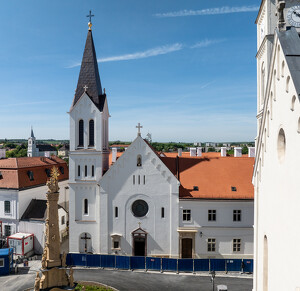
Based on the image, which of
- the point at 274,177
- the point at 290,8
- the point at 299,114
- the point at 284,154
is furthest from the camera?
the point at 290,8

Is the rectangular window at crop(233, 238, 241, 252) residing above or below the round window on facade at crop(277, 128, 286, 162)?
A: below

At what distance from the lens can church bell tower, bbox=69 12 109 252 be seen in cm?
2842

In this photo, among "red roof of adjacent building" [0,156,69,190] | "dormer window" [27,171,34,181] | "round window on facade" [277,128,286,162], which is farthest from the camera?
"dormer window" [27,171,34,181]

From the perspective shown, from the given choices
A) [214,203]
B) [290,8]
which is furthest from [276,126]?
[214,203]

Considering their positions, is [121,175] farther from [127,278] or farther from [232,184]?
[232,184]

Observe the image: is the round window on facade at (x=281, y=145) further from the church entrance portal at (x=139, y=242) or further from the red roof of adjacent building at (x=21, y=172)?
the red roof of adjacent building at (x=21, y=172)

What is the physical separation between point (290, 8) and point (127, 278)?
77.8 ft

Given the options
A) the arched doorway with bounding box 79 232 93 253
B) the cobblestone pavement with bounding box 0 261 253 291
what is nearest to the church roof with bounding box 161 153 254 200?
the cobblestone pavement with bounding box 0 261 253 291

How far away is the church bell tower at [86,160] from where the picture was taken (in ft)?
93.2

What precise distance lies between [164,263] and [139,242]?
348cm

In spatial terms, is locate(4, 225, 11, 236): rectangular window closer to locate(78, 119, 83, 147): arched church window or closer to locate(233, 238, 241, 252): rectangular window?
locate(78, 119, 83, 147): arched church window

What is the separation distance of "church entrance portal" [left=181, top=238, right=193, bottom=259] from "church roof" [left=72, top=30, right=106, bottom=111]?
16.2m

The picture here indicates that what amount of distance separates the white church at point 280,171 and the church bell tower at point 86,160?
20.0 m

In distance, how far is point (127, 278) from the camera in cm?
2386
